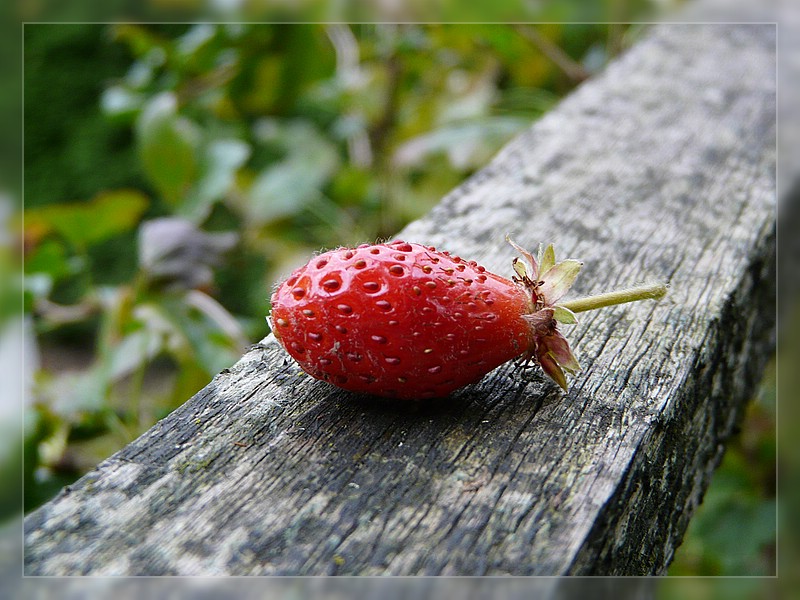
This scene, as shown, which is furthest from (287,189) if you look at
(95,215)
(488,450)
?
(488,450)

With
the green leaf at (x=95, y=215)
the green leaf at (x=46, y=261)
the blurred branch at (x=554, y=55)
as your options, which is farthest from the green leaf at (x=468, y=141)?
the green leaf at (x=46, y=261)

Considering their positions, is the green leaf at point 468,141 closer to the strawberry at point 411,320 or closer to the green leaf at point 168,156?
the green leaf at point 168,156

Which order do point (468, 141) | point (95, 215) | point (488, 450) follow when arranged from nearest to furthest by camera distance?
1. point (488, 450)
2. point (95, 215)
3. point (468, 141)

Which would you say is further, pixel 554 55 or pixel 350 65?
pixel 350 65

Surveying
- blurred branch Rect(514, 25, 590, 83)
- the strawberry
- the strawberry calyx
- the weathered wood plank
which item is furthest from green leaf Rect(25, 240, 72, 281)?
blurred branch Rect(514, 25, 590, 83)

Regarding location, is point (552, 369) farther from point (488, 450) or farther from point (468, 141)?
point (468, 141)

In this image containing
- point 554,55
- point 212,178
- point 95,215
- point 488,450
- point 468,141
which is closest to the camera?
point 488,450

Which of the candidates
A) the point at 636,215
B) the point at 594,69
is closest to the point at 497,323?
the point at 636,215

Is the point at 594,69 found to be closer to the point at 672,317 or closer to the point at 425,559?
the point at 672,317
